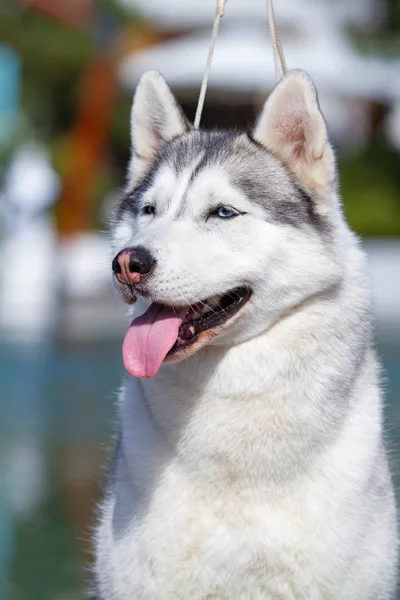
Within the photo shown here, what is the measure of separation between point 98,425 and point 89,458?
135 cm

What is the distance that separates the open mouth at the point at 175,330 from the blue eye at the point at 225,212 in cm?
25

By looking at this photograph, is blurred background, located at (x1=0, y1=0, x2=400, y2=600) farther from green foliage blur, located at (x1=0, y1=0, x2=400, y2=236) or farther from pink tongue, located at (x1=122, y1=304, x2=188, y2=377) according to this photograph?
pink tongue, located at (x1=122, y1=304, x2=188, y2=377)

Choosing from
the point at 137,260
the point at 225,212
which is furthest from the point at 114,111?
the point at 137,260

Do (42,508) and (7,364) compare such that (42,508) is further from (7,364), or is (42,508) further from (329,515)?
(7,364)

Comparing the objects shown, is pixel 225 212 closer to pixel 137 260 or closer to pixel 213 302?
pixel 213 302

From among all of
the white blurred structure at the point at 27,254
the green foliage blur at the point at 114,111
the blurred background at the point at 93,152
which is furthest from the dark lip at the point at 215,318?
the green foliage blur at the point at 114,111

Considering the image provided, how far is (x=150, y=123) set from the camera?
449 cm

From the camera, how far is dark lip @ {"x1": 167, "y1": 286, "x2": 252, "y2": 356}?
384cm

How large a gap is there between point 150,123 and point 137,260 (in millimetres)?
998

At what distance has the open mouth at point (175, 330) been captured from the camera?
379cm

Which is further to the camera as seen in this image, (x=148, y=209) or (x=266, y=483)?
(x=148, y=209)

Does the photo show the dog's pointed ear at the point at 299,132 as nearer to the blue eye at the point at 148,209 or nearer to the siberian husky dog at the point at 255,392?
the siberian husky dog at the point at 255,392

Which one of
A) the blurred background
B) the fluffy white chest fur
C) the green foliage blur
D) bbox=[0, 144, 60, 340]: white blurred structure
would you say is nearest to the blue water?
the blurred background

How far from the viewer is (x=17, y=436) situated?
1072 centimetres
